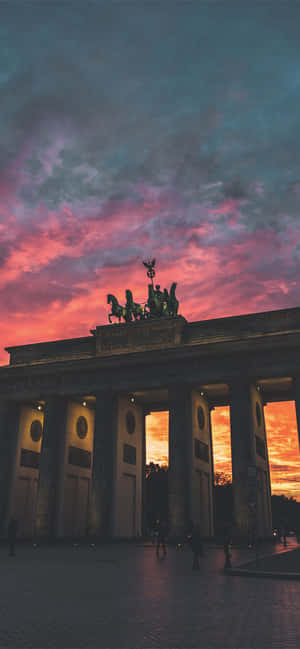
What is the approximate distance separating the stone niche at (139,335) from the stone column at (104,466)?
15.4 ft

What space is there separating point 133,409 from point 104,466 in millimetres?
8235

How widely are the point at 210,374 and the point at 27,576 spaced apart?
29499 millimetres

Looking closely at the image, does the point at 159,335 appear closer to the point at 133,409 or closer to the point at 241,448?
the point at 133,409

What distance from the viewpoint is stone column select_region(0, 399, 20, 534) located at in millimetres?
51938

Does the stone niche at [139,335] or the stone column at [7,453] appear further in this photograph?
the stone column at [7,453]

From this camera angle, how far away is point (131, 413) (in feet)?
179

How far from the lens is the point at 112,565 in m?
26.1

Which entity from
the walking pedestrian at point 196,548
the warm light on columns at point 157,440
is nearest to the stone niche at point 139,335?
the warm light on columns at point 157,440

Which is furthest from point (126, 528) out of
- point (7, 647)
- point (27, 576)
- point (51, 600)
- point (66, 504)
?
point (7, 647)

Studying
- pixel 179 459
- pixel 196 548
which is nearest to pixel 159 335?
pixel 179 459

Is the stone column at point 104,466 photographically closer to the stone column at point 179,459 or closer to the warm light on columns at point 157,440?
the stone column at point 179,459

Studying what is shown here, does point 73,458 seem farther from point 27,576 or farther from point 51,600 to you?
point 51,600

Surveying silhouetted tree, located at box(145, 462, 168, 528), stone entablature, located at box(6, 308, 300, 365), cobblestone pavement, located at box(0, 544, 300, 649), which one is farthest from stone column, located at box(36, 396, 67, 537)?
silhouetted tree, located at box(145, 462, 168, 528)

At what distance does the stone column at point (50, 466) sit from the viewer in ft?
161
